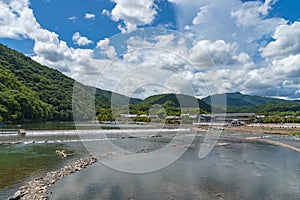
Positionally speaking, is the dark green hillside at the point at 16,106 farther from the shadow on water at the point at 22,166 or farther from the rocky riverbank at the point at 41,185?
A: the rocky riverbank at the point at 41,185

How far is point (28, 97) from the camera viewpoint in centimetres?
5728

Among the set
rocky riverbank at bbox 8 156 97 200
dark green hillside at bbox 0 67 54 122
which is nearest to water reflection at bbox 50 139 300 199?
rocky riverbank at bbox 8 156 97 200

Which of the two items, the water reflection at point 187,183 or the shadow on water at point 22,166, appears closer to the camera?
the water reflection at point 187,183

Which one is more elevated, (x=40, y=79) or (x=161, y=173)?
(x=40, y=79)

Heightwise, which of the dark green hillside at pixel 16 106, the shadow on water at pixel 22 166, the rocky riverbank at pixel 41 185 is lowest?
the shadow on water at pixel 22 166

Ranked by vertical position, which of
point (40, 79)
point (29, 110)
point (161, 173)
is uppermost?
point (40, 79)

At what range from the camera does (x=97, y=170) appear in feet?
41.7

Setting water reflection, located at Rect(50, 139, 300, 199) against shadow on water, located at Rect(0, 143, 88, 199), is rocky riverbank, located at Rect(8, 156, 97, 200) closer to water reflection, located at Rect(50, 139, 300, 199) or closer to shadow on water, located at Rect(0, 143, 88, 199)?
water reflection, located at Rect(50, 139, 300, 199)

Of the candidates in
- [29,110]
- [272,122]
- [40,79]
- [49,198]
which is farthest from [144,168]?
[40,79]

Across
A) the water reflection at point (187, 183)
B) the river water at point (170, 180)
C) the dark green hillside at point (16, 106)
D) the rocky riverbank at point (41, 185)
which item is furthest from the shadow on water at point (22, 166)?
the dark green hillside at point (16, 106)

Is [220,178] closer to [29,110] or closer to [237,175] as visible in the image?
[237,175]

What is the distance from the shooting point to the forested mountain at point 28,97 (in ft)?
155

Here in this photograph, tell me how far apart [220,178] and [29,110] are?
50.6 meters

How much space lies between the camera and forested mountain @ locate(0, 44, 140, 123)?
1854 inches
